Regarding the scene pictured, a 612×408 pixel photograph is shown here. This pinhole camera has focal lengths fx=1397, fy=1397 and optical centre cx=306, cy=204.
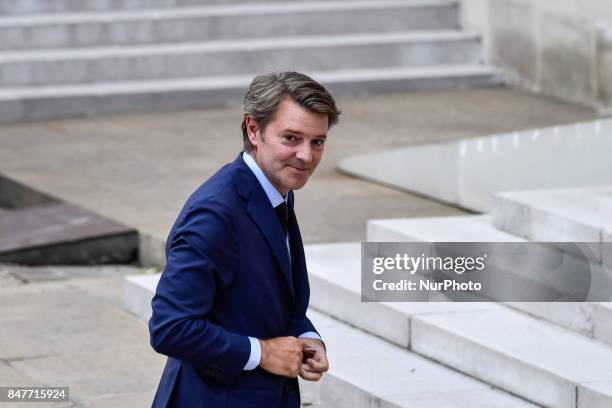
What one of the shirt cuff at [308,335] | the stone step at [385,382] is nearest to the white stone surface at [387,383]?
the stone step at [385,382]

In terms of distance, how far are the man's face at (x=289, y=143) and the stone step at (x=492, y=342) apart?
198 centimetres

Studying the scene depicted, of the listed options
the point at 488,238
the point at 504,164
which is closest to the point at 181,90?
the point at 504,164

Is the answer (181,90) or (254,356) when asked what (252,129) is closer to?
(254,356)

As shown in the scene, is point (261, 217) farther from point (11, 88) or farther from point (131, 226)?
point (11, 88)

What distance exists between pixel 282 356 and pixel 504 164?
531cm

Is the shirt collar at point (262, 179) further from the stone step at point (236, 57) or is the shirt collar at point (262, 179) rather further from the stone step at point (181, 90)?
the stone step at point (236, 57)

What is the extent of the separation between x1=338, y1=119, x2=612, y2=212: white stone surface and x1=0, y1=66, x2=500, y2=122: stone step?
168 inches

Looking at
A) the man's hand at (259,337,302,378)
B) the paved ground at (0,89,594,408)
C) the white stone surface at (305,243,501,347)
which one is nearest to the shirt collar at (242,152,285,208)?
the man's hand at (259,337,302,378)

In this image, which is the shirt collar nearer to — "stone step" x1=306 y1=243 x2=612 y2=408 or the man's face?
the man's face

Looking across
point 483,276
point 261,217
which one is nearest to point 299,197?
point 483,276

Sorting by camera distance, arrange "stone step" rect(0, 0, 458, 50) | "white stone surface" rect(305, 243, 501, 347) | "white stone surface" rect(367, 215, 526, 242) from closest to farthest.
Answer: "white stone surface" rect(305, 243, 501, 347)
"white stone surface" rect(367, 215, 526, 242)
"stone step" rect(0, 0, 458, 50)

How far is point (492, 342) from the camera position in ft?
18.5

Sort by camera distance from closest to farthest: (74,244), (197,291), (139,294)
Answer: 1. (197,291)
2. (139,294)
3. (74,244)

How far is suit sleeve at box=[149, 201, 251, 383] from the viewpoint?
3238 mm
